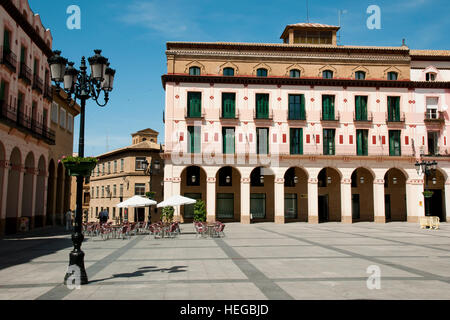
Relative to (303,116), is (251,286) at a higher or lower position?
lower

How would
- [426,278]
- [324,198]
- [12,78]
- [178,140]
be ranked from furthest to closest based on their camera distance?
[324,198] → [178,140] → [12,78] → [426,278]

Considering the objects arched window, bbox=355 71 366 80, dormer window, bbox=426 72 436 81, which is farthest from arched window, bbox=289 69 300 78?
dormer window, bbox=426 72 436 81

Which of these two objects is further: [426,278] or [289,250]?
[289,250]

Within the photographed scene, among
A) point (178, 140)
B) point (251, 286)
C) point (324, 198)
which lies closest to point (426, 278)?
point (251, 286)

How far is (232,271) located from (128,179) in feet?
135

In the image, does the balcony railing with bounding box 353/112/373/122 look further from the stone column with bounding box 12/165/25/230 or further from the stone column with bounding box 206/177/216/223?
the stone column with bounding box 12/165/25/230

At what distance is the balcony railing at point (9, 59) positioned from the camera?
22.1 m

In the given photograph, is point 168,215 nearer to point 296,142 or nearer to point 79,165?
point 296,142

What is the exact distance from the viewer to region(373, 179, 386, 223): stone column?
35.6 metres

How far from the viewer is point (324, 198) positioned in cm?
3909

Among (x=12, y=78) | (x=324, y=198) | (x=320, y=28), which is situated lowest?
(x=324, y=198)
